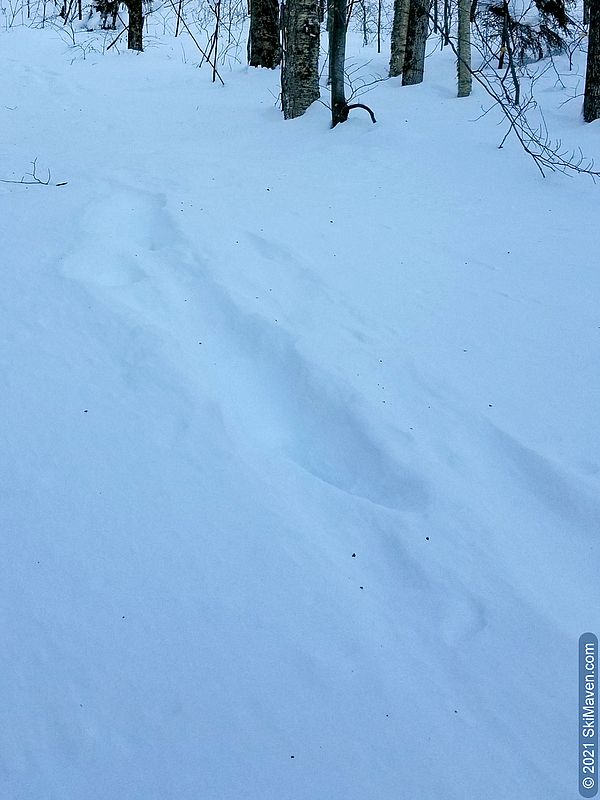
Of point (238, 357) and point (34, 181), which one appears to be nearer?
point (238, 357)

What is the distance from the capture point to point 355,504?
1774 mm

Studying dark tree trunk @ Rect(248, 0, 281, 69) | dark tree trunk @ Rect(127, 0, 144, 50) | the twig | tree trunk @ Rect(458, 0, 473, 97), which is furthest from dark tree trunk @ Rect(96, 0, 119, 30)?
the twig

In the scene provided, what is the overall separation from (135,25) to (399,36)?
187 inches

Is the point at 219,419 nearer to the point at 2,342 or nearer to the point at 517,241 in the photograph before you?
the point at 2,342

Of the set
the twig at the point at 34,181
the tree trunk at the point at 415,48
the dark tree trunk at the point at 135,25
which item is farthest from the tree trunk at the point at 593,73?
the dark tree trunk at the point at 135,25

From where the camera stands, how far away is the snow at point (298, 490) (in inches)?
50.4

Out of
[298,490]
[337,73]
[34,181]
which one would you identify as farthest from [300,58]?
[298,490]

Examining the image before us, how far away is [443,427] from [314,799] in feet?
3.77

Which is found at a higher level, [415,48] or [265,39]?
[265,39]

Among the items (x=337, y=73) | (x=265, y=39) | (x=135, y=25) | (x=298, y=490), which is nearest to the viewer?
(x=298, y=490)

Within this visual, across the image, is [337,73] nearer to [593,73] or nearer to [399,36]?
[593,73]

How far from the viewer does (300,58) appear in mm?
5176

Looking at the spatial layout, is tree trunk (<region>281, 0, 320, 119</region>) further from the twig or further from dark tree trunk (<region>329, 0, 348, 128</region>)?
the twig

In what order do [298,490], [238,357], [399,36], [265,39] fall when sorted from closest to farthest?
[298,490] → [238,357] → [399,36] → [265,39]
